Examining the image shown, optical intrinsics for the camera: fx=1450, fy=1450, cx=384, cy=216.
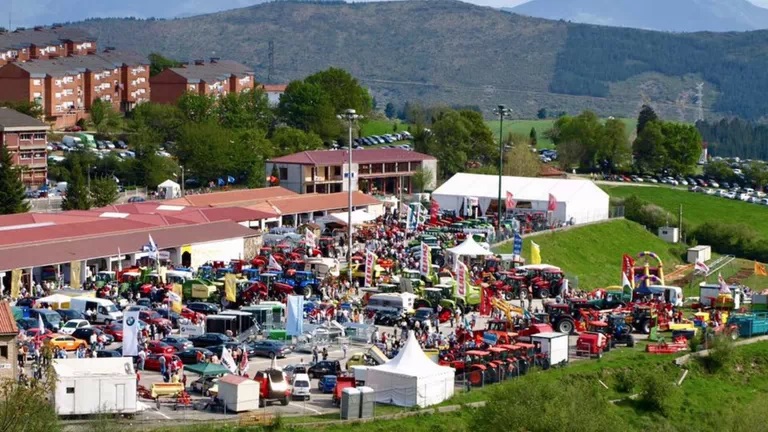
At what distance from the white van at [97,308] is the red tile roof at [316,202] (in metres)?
21.8

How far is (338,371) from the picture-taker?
33.1 m

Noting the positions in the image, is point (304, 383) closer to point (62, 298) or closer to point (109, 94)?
point (62, 298)

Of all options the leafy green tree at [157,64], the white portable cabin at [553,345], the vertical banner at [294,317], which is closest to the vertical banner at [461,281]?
the white portable cabin at [553,345]

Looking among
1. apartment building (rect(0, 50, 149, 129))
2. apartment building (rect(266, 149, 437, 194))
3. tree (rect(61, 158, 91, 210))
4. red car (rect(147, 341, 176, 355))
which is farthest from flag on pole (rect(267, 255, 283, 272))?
apartment building (rect(0, 50, 149, 129))

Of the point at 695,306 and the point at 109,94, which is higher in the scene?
the point at 109,94

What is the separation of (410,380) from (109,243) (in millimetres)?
18883

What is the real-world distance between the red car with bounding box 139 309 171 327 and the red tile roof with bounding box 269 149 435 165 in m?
35.3

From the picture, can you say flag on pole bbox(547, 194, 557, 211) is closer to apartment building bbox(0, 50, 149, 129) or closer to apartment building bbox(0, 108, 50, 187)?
apartment building bbox(0, 108, 50, 187)

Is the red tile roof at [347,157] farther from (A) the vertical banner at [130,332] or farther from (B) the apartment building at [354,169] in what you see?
(A) the vertical banner at [130,332]

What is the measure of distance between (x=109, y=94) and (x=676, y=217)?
50755 millimetres

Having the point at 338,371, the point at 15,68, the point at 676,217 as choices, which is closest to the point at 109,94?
the point at 15,68

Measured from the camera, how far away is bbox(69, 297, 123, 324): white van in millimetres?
38219

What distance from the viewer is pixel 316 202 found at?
63.7 m

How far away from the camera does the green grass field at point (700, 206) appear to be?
270ft
